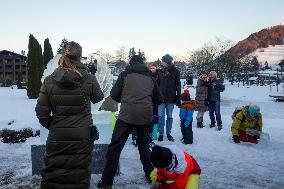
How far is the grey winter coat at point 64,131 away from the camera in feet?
12.9

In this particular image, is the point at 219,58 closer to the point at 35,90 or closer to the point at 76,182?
the point at 35,90

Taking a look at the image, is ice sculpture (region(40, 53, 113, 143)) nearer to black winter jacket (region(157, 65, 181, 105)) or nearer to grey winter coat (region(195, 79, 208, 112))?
black winter jacket (region(157, 65, 181, 105))

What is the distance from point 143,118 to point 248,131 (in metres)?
4.34

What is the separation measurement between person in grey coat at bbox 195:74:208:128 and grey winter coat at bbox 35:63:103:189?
7.98 meters

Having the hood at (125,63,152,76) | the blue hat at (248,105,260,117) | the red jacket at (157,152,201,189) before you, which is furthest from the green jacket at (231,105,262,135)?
the red jacket at (157,152,201,189)

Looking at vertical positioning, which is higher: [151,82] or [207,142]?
[151,82]

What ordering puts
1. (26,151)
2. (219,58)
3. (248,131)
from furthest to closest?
(219,58) → (248,131) → (26,151)

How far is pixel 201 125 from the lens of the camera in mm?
11617

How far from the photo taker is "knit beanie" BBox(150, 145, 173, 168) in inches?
143

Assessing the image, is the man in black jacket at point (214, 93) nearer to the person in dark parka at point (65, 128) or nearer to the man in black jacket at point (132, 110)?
the man in black jacket at point (132, 110)

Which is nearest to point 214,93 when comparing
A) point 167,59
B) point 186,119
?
point 186,119

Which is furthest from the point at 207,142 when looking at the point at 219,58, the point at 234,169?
the point at 219,58

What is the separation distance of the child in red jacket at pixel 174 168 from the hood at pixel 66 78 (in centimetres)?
97

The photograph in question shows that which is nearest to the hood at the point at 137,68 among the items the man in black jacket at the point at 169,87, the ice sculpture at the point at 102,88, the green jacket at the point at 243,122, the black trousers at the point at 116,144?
the black trousers at the point at 116,144
